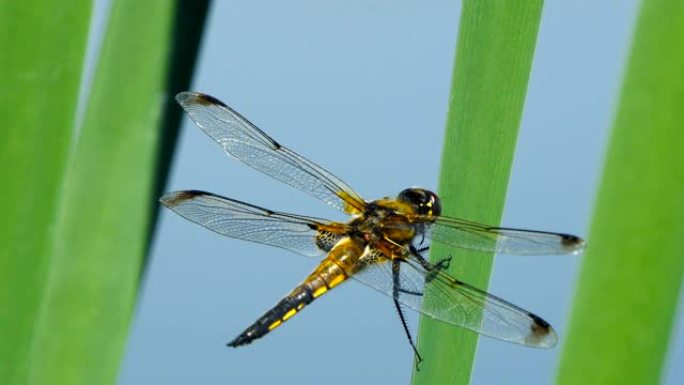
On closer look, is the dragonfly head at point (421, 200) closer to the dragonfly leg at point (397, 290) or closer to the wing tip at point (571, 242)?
the dragonfly leg at point (397, 290)

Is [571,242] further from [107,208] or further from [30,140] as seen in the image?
[30,140]

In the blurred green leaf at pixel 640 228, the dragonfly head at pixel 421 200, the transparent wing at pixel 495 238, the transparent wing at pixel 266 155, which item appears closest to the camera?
the blurred green leaf at pixel 640 228

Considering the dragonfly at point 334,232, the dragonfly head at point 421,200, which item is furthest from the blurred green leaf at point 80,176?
the dragonfly head at point 421,200

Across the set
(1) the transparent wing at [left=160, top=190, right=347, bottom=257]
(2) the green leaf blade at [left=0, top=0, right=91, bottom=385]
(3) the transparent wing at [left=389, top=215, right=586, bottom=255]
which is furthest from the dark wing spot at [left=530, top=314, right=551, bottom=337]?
(2) the green leaf blade at [left=0, top=0, right=91, bottom=385]

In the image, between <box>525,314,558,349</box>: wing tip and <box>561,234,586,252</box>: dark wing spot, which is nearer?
<box>561,234,586,252</box>: dark wing spot

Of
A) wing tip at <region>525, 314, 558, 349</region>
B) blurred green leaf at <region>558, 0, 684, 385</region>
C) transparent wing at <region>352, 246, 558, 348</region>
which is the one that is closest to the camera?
blurred green leaf at <region>558, 0, 684, 385</region>

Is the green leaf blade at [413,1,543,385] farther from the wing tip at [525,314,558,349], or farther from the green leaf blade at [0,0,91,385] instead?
the wing tip at [525,314,558,349]

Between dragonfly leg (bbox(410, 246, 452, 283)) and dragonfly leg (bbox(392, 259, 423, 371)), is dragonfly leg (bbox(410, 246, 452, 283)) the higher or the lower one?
the higher one

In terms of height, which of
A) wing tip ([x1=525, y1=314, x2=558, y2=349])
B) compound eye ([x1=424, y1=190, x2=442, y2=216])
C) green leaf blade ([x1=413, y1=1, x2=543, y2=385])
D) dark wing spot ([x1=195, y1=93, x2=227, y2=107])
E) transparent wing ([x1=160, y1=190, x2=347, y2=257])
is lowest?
wing tip ([x1=525, y1=314, x2=558, y2=349])
